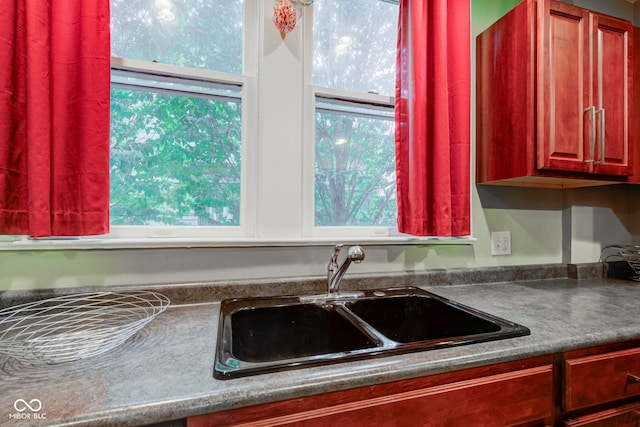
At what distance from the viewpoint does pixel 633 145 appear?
1389 mm

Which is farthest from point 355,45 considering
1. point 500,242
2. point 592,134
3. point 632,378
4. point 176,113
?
point 632,378

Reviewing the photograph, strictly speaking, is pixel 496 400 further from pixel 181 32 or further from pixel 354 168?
pixel 181 32

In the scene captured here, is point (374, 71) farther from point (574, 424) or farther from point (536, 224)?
point (574, 424)

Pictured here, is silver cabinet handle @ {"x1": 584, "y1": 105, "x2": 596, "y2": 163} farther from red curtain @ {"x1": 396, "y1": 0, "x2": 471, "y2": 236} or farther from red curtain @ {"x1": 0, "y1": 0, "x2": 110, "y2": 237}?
red curtain @ {"x1": 0, "y1": 0, "x2": 110, "y2": 237}

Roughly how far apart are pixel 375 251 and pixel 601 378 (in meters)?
0.79

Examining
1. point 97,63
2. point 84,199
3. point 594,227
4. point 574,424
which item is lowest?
point 574,424

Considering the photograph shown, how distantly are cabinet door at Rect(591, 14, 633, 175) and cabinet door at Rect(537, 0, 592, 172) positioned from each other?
0.06 metres

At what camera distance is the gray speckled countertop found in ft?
1.71

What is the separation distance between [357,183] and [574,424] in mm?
1065

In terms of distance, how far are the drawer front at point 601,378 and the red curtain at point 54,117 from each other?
139cm

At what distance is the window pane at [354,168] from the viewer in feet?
4.58

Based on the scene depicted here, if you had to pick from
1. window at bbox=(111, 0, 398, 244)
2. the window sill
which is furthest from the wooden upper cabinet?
window at bbox=(111, 0, 398, 244)

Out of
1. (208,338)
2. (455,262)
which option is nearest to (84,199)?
(208,338)

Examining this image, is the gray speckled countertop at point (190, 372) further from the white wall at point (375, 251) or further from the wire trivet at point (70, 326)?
the white wall at point (375, 251)
